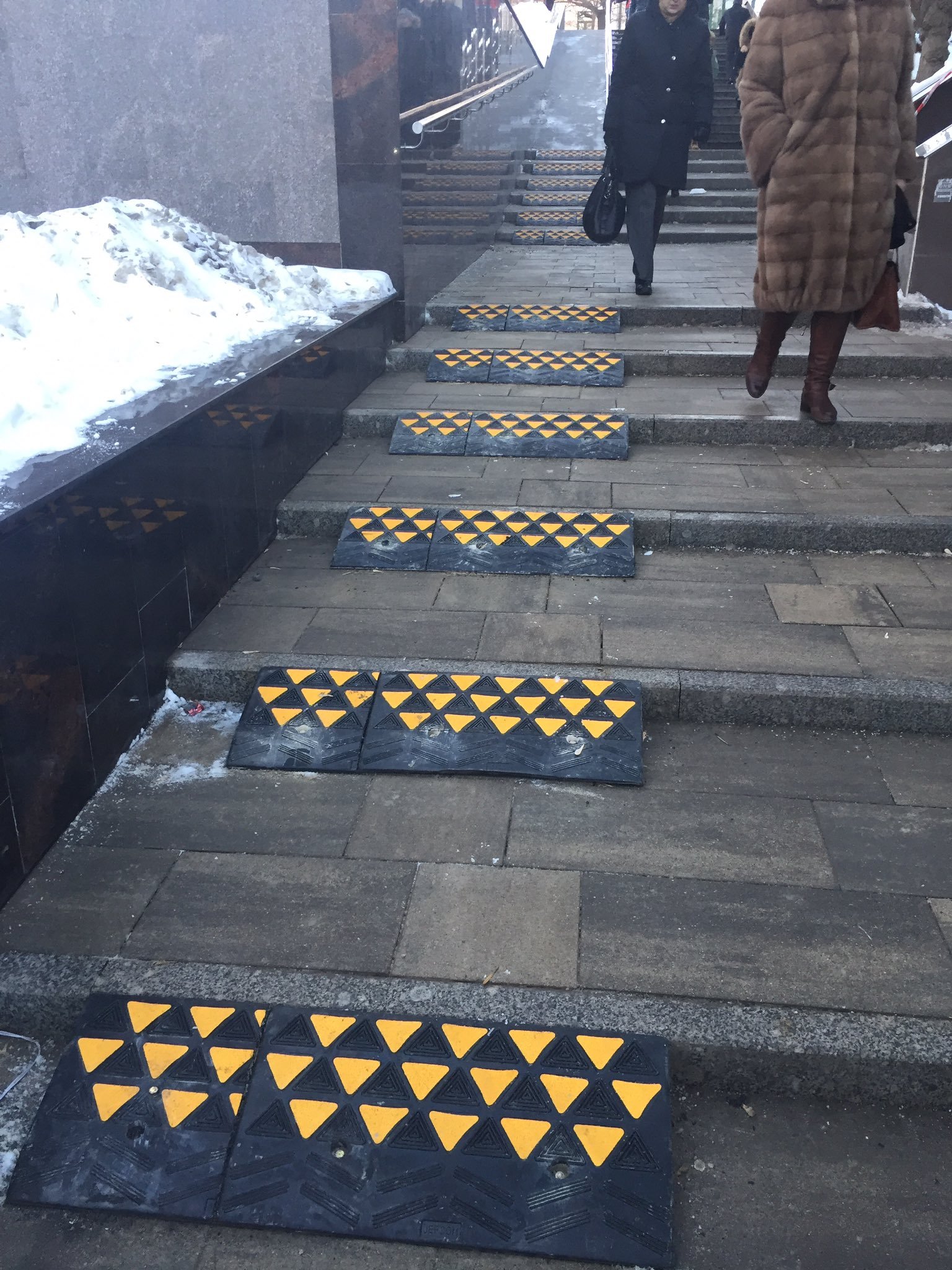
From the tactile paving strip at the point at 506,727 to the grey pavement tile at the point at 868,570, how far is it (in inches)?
52.9

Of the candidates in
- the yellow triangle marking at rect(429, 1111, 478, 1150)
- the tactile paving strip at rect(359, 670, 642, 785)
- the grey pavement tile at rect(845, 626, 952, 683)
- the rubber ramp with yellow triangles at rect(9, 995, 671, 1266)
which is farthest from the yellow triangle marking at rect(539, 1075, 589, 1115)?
the grey pavement tile at rect(845, 626, 952, 683)

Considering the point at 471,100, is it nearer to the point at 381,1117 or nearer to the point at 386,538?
the point at 386,538

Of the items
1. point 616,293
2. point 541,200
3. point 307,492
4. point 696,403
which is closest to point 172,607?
point 307,492

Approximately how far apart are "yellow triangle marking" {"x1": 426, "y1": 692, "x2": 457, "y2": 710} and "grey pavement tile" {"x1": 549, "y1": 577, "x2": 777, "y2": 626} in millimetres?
751

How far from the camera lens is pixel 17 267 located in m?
4.33

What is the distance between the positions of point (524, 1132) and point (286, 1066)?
58 centimetres

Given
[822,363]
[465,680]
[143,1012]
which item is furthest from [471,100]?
[143,1012]

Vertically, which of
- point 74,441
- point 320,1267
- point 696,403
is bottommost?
point 320,1267

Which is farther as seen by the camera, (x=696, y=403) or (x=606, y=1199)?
(x=696, y=403)

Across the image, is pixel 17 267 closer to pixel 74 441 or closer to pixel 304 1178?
pixel 74 441

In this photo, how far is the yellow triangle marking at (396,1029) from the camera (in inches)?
95.3

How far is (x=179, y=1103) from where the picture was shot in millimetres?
2322

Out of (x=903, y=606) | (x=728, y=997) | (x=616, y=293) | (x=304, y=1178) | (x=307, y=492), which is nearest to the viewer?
(x=304, y=1178)

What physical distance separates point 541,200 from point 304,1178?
11900mm
